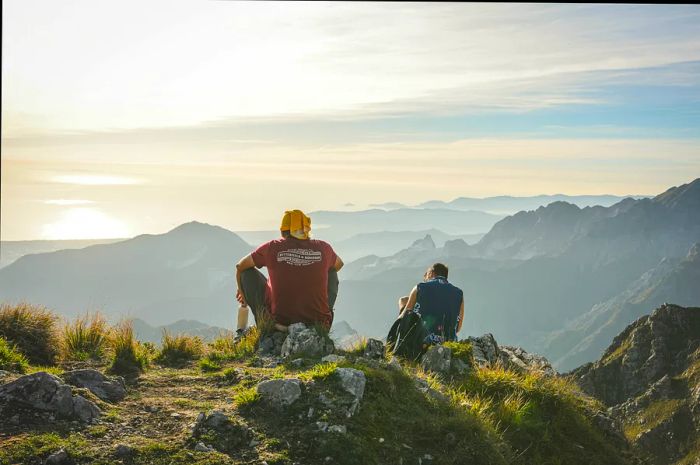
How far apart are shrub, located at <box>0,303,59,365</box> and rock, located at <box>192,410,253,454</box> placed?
4715 millimetres

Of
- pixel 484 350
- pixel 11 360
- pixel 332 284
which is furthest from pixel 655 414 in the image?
pixel 11 360

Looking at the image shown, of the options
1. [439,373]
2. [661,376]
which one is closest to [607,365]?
[661,376]

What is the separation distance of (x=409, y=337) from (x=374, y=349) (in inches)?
51.7

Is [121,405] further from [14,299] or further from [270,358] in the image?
[14,299]

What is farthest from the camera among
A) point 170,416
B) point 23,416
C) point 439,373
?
point 439,373

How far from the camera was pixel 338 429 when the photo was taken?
7.05 meters

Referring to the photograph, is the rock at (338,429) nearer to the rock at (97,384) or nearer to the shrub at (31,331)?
the rock at (97,384)

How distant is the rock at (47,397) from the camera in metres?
6.91

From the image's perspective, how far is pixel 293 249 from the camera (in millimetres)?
11805

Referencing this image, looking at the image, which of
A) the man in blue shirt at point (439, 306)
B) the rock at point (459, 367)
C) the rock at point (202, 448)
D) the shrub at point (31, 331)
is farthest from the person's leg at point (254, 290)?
the rock at point (202, 448)

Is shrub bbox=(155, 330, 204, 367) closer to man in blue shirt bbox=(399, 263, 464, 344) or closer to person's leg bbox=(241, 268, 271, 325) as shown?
person's leg bbox=(241, 268, 271, 325)

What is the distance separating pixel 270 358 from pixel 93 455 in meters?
4.81

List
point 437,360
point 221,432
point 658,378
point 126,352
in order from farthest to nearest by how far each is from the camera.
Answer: point 658,378 → point 437,360 → point 126,352 → point 221,432

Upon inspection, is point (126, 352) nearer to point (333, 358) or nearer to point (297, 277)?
point (297, 277)
